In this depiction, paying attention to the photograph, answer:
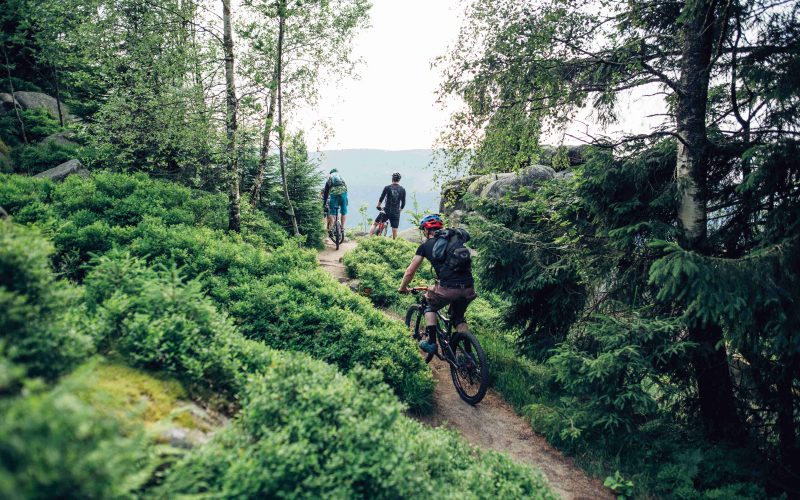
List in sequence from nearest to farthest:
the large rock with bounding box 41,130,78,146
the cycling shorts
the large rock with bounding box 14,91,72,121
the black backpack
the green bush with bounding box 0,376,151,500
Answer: the green bush with bounding box 0,376,151,500, the black backpack, the large rock with bounding box 41,130,78,146, the cycling shorts, the large rock with bounding box 14,91,72,121

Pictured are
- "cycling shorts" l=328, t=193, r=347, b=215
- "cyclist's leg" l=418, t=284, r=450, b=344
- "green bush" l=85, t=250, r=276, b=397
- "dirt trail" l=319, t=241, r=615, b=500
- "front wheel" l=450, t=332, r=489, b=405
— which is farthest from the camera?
"cycling shorts" l=328, t=193, r=347, b=215

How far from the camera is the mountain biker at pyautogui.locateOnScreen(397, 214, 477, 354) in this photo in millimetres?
7121

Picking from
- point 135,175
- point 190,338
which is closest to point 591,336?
point 190,338

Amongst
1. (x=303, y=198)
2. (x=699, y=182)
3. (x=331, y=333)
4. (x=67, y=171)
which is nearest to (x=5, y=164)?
(x=67, y=171)

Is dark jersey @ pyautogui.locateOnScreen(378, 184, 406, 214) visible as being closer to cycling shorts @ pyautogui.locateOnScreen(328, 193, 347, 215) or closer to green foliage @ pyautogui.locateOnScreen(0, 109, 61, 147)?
cycling shorts @ pyautogui.locateOnScreen(328, 193, 347, 215)

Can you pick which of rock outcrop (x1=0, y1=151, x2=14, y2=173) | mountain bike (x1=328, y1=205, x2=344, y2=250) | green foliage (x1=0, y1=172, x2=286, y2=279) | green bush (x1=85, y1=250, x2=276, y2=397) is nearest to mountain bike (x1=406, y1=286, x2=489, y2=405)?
green bush (x1=85, y1=250, x2=276, y2=397)

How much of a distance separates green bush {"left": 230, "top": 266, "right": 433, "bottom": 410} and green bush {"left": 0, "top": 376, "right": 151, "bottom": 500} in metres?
4.20

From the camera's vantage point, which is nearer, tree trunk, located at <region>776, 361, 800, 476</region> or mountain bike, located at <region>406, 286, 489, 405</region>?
tree trunk, located at <region>776, 361, 800, 476</region>

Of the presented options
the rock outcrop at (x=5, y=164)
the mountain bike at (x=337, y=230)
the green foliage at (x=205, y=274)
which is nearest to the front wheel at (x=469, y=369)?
the green foliage at (x=205, y=274)

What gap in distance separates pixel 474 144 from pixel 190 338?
656 cm

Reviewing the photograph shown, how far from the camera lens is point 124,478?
7.21 ft

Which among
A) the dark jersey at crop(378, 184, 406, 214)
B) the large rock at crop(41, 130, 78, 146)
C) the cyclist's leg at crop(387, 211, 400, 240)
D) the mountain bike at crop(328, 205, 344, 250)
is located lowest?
the mountain bike at crop(328, 205, 344, 250)

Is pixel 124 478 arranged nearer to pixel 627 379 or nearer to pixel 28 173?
pixel 627 379

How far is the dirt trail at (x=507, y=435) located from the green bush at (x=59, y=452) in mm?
4114
